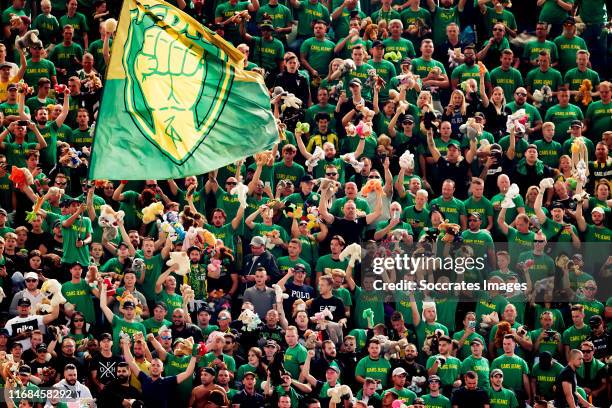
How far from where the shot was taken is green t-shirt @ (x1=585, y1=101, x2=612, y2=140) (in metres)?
26.9

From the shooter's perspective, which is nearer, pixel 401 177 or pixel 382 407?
pixel 382 407

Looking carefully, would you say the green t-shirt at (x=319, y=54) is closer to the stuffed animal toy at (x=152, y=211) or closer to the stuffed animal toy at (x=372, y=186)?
the stuffed animal toy at (x=372, y=186)

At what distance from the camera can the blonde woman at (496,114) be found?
2647 centimetres

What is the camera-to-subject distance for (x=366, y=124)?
1006 inches

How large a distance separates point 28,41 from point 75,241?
4.09m

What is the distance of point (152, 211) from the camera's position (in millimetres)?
24188

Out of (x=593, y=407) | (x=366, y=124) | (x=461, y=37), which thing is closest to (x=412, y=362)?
(x=593, y=407)

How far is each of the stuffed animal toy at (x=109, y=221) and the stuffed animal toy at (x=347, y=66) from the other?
4.21 metres

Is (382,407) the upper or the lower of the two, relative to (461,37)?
lower

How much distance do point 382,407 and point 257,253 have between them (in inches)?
106

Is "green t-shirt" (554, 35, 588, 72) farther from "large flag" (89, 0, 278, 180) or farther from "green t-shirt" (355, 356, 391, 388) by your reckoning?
"large flag" (89, 0, 278, 180)

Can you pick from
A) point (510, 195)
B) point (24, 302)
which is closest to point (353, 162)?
point (510, 195)

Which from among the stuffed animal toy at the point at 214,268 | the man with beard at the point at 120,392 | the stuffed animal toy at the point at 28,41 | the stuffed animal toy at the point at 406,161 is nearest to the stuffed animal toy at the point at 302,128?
the stuffed animal toy at the point at 406,161

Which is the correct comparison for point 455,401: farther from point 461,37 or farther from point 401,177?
point 461,37
